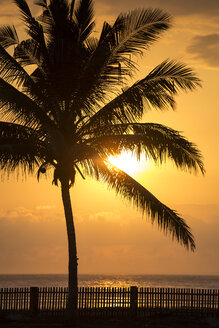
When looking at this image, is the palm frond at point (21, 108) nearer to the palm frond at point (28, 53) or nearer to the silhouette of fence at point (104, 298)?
the palm frond at point (28, 53)

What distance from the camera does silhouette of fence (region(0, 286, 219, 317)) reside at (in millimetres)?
26891

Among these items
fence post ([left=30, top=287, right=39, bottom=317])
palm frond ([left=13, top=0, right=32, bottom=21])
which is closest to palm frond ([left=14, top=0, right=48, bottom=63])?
palm frond ([left=13, top=0, right=32, bottom=21])

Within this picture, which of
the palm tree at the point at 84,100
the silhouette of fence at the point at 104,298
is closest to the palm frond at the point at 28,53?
the palm tree at the point at 84,100

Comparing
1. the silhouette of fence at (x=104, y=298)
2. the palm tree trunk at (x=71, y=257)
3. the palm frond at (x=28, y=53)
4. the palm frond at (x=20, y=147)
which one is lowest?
the silhouette of fence at (x=104, y=298)

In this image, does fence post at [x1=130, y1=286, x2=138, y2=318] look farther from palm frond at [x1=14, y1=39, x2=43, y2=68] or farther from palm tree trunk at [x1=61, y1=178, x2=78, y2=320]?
palm frond at [x1=14, y1=39, x2=43, y2=68]

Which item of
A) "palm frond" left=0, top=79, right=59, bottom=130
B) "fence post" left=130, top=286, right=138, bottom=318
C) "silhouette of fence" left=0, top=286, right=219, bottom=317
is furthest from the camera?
"silhouette of fence" left=0, top=286, right=219, bottom=317

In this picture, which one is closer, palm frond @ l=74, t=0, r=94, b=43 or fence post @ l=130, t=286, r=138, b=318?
palm frond @ l=74, t=0, r=94, b=43

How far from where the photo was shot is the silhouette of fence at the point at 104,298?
1059 inches

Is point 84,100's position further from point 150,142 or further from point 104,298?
point 104,298

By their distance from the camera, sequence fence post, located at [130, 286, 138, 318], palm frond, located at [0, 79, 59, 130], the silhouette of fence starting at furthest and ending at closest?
the silhouette of fence
fence post, located at [130, 286, 138, 318]
palm frond, located at [0, 79, 59, 130]

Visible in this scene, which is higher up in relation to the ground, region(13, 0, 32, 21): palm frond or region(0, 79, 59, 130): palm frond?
region(13, 0, 32, 21): palm frond

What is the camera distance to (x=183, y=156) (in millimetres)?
22922

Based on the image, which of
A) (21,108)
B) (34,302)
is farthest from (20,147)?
(34,302)

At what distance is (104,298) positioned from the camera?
28.3 m
